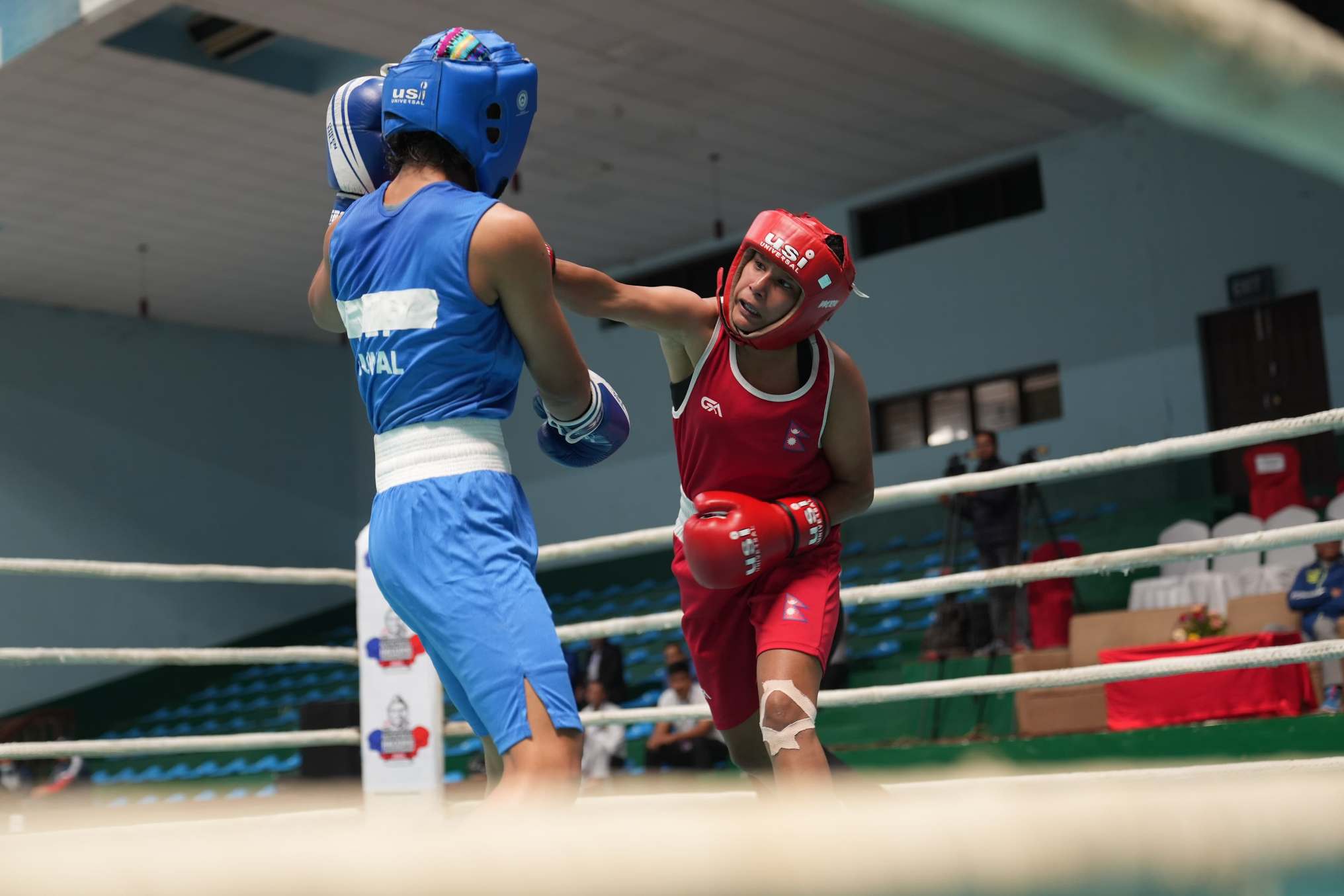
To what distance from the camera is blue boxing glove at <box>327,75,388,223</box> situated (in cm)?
231

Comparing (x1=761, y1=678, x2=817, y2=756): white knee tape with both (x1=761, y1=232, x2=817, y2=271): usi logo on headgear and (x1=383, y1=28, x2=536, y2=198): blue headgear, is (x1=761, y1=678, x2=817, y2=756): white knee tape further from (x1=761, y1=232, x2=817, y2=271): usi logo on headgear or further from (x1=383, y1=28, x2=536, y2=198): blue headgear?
(x1=383, y1=28, x2=536, y2=198): blue headgear

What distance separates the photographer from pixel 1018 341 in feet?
41.2

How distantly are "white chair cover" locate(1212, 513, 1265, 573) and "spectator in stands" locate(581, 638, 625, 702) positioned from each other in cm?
392

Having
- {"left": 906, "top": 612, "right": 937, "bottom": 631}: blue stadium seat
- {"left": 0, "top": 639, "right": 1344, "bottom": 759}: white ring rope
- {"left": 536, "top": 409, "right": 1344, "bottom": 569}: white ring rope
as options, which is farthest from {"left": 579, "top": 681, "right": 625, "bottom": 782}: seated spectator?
{"left": 536, "top": 409, "right": 1344, "bottom": 569}: white ring rope

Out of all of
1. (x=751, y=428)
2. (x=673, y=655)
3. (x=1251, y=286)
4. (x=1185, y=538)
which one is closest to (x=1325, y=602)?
(x=1185, y=538)

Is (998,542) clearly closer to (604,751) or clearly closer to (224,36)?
(604,751)

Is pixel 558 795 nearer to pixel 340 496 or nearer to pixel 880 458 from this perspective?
pixel 880 458

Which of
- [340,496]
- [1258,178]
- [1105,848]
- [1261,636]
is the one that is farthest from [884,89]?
[1105,848]

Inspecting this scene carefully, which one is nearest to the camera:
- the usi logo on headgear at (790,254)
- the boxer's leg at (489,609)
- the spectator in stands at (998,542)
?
the boxer's leg at (489,609)

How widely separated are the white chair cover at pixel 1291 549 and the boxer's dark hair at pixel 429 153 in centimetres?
666

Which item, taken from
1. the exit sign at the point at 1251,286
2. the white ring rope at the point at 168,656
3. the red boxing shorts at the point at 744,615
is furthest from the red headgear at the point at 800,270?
the exit sign at the point at 1251,286

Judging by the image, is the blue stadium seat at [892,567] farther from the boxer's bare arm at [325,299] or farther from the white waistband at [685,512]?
the boxer's bare arm at [325,299]

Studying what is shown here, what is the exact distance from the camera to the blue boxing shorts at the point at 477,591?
1866 millimetres

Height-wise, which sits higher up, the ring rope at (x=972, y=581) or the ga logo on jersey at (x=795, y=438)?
the ga logo on jersey at (x=795, y=438)
